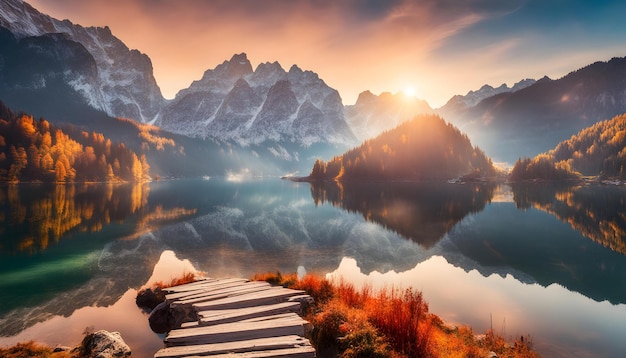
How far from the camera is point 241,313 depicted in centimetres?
1421

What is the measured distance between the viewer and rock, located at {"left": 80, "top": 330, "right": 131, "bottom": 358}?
1404 centimetres

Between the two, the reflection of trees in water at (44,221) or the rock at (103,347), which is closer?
the rock at (103,347)

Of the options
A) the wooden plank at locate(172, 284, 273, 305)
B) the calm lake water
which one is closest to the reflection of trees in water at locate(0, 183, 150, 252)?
the calm lake water

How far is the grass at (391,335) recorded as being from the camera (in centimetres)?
1318

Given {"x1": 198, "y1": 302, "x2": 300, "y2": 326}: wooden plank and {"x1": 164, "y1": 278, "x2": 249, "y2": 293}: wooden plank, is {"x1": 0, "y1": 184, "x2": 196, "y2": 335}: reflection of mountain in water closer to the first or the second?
{"x1": 164, "y1": 278, "x2": 249, "y2": 293}: wooden plank

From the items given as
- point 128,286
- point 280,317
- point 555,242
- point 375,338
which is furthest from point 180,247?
point 555,242

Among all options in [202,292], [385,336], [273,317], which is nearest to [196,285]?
[202,292]

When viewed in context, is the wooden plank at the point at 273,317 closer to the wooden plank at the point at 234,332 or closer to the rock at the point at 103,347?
the wooden plank at the point at 234,332

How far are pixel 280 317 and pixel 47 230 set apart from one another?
47559mm

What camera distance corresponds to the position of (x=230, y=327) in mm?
12734

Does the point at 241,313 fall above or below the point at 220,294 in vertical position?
above

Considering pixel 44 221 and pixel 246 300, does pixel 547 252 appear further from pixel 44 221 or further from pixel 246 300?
pixel 44 221

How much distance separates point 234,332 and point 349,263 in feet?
73.7

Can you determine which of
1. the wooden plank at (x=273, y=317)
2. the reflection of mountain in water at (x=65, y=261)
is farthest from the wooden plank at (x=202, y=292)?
the reflection of mountain in water at (x=65, y=261)
